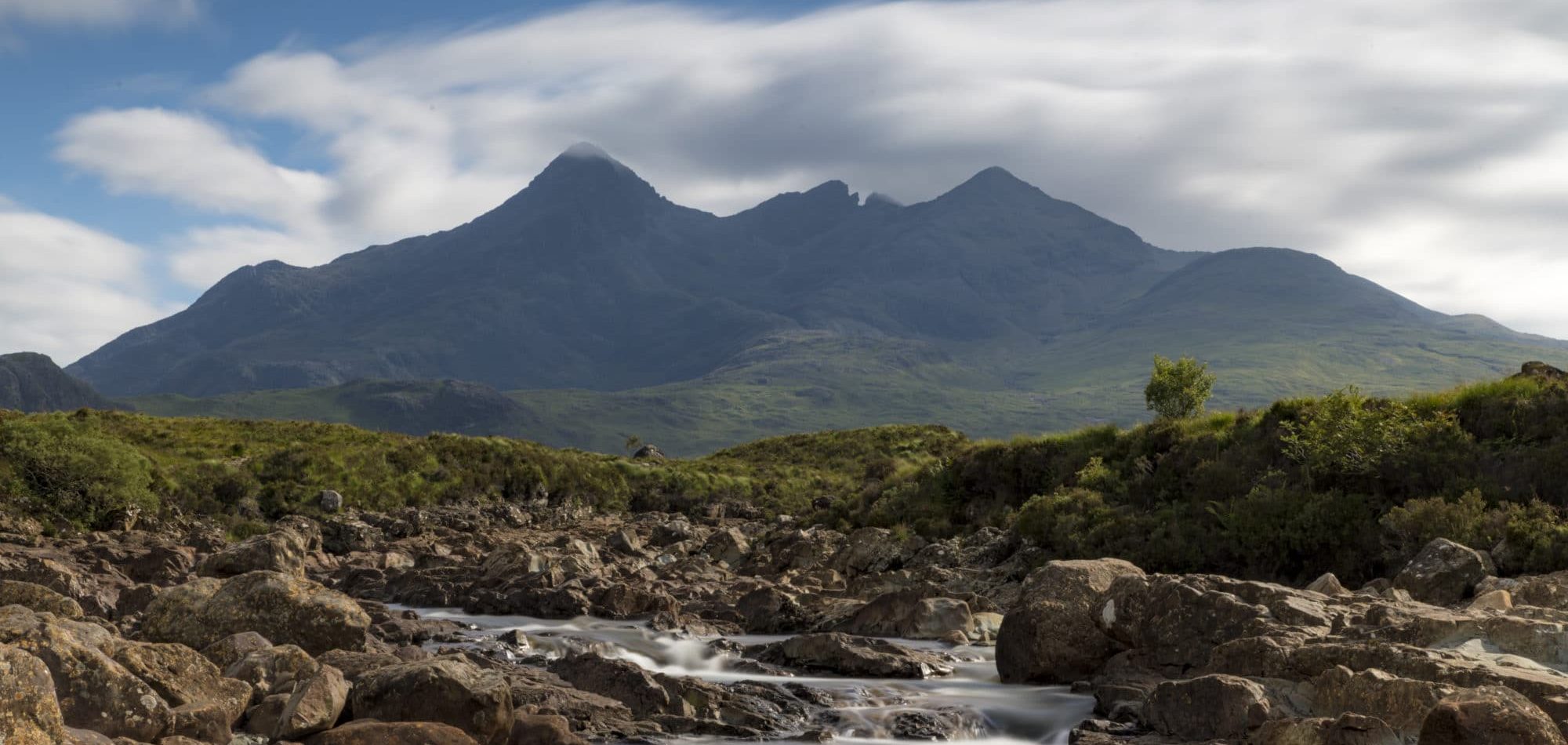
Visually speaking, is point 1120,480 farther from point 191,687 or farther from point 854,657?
point 191,687

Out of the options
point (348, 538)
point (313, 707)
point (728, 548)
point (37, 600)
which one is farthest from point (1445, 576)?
point (348, 538)

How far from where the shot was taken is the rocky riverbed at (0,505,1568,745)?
13875 millimetres

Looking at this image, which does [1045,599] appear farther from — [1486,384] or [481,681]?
[1486,384]

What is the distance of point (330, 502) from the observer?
52062 millimetres

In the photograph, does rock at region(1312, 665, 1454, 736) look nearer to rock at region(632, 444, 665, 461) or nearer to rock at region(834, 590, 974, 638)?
rock at region(834, 590, 974, 638)

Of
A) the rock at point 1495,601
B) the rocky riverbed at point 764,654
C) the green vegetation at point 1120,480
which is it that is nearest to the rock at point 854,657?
the rocky riverbed at point 764,654

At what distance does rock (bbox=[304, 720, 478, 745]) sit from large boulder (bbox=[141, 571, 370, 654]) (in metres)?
6.68

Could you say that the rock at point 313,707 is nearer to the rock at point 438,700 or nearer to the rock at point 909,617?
the rock at point 438,700

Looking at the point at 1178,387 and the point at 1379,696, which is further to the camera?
the point at 1178,387

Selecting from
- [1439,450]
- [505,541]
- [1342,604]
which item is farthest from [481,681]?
[505,541]

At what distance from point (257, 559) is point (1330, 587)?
2749 cm

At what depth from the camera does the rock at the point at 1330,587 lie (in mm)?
22016

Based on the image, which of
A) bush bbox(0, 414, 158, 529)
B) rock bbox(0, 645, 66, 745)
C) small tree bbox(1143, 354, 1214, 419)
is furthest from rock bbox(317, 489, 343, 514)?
small tree bbox(1143, 354, 1214, 419)

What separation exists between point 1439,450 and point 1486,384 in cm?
515
